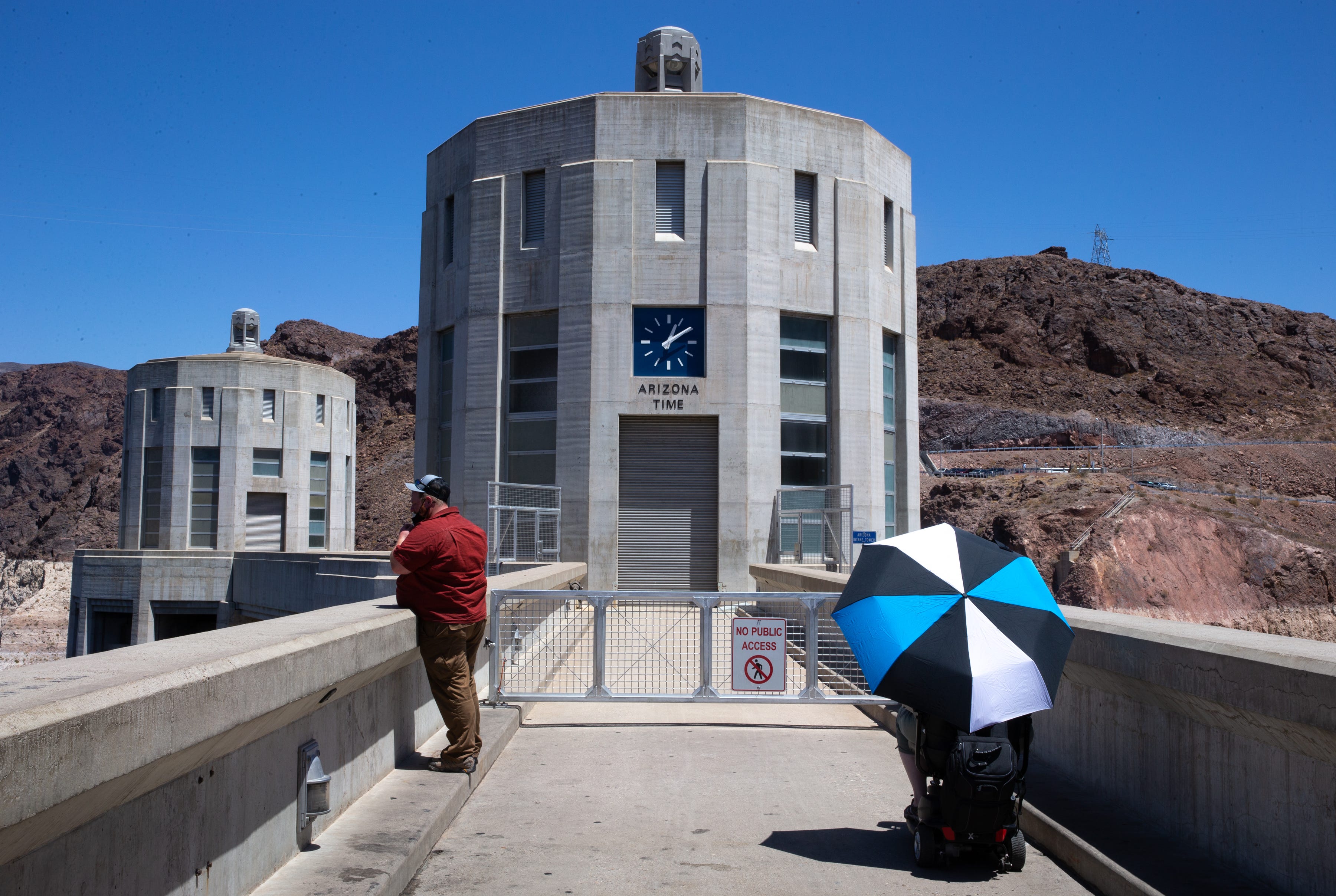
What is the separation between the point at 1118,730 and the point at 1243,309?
514 ft

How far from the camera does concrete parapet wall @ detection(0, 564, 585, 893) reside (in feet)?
10.3

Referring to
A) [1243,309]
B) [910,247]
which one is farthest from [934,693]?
[1243,309]

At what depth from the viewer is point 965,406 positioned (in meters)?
120

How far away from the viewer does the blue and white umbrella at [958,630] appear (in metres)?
5.44

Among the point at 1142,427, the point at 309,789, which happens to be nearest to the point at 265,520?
the point at 309,789

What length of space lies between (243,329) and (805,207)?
3381cm

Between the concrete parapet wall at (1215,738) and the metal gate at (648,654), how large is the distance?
11.8 ft

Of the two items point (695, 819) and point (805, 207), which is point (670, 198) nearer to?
point (805, 207)

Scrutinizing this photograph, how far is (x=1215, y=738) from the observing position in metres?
5.59

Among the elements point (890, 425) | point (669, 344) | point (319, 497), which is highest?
point (669, 344)

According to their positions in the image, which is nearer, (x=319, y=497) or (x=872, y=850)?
(x=872, y=850)

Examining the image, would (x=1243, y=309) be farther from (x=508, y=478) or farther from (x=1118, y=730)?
(x=1118, y=730)

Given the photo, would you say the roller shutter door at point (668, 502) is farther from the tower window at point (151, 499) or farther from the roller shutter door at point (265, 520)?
the tower window at point (151, 499)

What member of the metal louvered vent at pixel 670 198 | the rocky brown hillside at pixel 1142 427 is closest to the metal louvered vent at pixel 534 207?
the metal louvered vent at pixel 670 198
